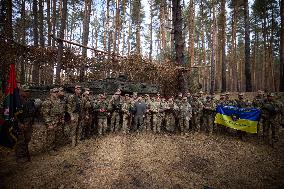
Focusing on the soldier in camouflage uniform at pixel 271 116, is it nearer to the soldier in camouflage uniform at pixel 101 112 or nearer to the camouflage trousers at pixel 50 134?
the soldier in camouflage uniform at pixel 101 112

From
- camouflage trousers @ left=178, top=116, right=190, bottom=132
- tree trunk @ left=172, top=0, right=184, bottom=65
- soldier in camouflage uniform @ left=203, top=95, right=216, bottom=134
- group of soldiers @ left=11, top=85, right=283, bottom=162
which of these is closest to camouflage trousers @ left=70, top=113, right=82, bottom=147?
group of soldiers @ left=11, top=85, right=283, bottom=162

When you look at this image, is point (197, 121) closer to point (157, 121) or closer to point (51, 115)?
point (157, 121)

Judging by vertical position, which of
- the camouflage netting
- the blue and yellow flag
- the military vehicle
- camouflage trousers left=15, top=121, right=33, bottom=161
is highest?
the camouflage netting

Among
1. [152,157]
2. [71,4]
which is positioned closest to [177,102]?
[152,157]

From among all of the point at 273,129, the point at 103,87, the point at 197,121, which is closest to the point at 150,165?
the point at 197,121

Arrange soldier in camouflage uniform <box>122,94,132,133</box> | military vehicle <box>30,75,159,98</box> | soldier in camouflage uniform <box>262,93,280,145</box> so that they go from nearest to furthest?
soldier in camouflage uniform <box>262,93,280,145</box>
soldier in camouflage uniform <box>122,94,132,133</box>
military vehicle <box>30,75,159,98</box>

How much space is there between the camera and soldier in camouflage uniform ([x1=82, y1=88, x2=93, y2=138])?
401 inches

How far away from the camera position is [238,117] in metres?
10.9

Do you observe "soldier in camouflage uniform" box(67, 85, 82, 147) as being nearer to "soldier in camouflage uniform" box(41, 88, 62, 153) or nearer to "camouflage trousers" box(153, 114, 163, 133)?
"soldier in camouflage uniform" box(41, 88, 62, 153)

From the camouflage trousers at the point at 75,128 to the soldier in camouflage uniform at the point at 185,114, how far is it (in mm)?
5097

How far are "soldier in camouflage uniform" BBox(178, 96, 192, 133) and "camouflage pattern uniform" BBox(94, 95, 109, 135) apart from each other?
12.5ft

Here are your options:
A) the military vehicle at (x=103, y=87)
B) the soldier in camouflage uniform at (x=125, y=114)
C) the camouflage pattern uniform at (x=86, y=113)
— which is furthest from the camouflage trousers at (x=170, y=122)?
the camouflage pattern uniform at (x=86, y=113)

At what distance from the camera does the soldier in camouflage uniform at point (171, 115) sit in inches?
476

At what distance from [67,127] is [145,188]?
5688mm
